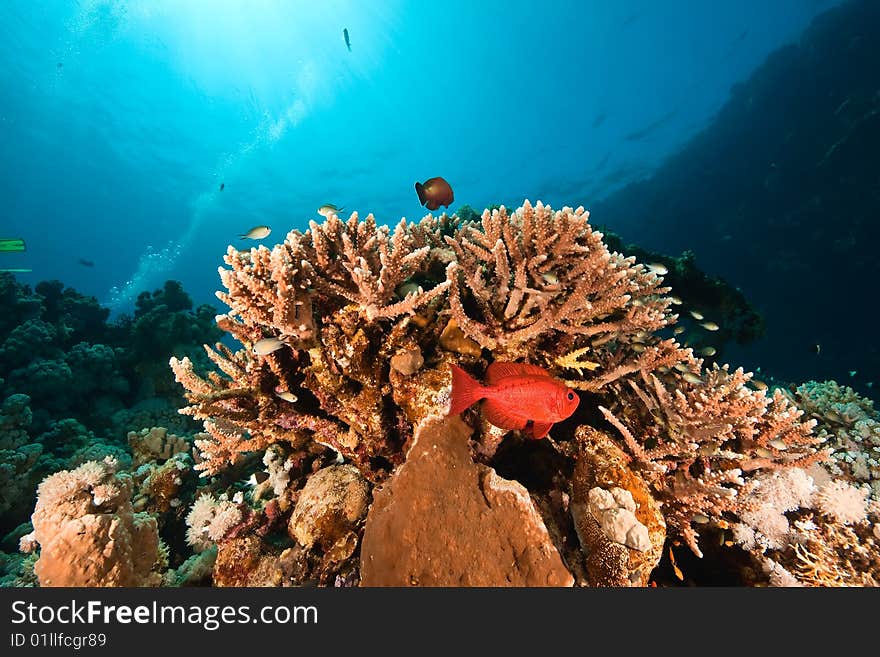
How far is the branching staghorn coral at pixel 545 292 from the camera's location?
2590mm

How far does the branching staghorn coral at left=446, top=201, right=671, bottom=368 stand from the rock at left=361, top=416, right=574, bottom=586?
36.9 inches

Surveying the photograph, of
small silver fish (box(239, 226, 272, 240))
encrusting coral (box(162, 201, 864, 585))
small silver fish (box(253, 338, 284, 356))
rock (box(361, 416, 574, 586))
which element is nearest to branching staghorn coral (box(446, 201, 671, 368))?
encrusting coral (box(162, 201, 864, 585))

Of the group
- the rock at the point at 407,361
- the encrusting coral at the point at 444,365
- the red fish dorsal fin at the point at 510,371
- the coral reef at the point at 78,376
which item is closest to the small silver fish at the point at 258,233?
the encrusting coral at the point at 444,365

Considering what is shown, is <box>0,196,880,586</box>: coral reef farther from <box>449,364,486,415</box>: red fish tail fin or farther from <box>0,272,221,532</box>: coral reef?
<box>0,272,221,532</box>: coral reef

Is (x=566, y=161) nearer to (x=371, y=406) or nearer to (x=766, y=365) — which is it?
(x=766, y=365)

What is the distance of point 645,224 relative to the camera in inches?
1425

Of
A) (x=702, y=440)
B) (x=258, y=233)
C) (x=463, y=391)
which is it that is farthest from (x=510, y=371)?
(x=258, y=233)

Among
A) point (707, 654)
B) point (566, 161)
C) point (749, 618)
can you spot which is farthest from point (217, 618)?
point (566, 161)

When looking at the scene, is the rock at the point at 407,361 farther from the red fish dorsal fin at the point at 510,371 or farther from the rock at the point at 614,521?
the rock at the point at 614,521

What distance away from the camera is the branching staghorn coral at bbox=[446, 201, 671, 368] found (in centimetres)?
259

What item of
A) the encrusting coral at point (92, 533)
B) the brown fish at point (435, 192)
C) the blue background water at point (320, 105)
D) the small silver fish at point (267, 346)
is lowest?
the encrusting coral at point (92, 533)

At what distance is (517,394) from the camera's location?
191 centimetres

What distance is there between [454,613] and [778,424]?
2.85 metres

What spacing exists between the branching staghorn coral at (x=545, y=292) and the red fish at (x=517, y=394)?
0.61 m
